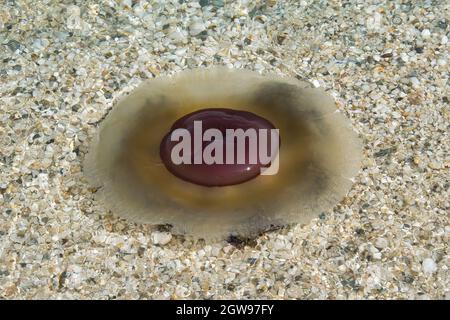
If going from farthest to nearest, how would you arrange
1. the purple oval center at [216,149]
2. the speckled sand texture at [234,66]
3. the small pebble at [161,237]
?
the purple oval center at [216,149] < the small pebble at [161,237] < the speckled sand texture at [234,66]

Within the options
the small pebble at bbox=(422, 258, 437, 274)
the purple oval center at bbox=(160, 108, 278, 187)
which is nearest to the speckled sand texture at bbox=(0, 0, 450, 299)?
the small pebble at bbox=(422, 258, 437, 274)

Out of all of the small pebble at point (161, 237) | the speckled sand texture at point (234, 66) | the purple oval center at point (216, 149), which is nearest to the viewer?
the speckled sand texture at point (234, 66)

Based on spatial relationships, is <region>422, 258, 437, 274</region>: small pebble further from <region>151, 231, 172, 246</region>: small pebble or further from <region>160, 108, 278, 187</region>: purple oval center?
<region>151, 231, 172, 246</region>: small pebble

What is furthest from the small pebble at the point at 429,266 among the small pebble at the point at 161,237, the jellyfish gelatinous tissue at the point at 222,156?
the small pebble at the point at 161,237

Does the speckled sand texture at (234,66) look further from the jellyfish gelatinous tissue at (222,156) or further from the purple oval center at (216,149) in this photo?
the purple oval center at (216,149)

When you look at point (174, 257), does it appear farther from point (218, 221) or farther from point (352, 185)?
point (352, 185)
